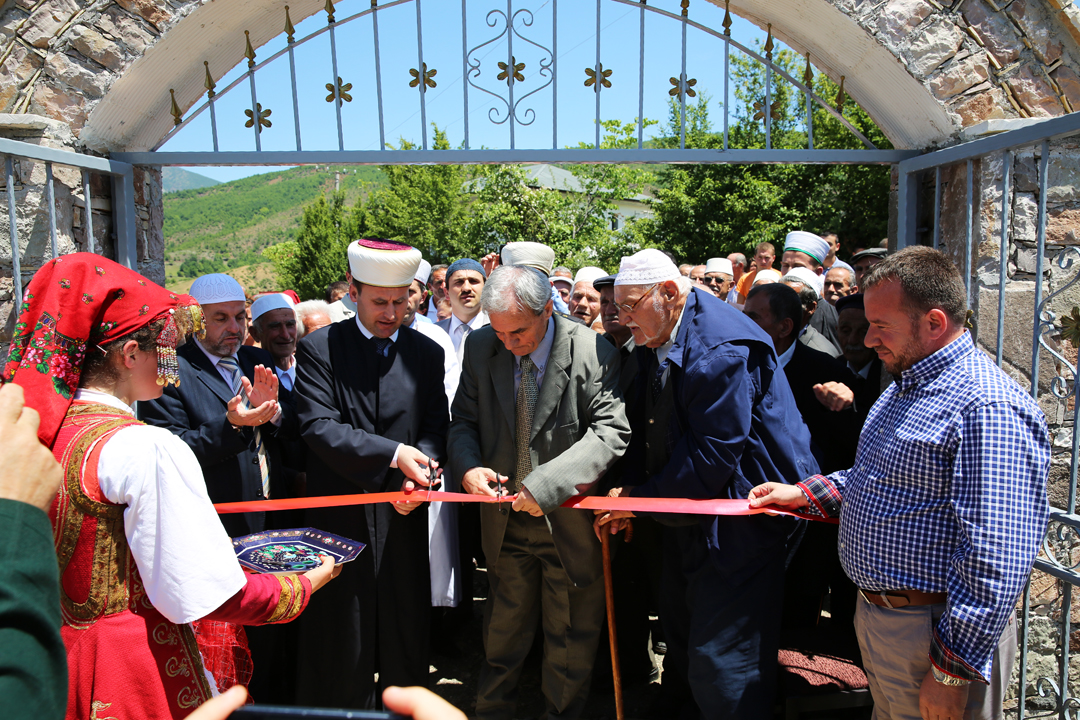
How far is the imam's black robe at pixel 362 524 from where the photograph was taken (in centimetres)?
329

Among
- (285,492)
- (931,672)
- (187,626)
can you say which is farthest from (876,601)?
(285,492)

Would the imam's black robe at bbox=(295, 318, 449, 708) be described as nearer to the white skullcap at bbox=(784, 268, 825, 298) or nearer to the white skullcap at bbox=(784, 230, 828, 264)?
the white skullcap at bbox=(784, 268, 825, 298)

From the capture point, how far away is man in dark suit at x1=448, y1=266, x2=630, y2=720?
323cm

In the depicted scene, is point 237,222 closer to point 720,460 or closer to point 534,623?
point 534,623

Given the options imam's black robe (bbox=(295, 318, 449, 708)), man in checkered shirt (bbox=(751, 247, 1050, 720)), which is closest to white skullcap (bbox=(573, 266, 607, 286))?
imam's black robe (bbox=(295, 318, 449, 708))

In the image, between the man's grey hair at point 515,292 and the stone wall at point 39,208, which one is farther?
the stone wall at point 39,208

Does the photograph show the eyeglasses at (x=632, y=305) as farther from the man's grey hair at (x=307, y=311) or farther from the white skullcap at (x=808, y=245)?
the white skullcap at (x=808, y=245)

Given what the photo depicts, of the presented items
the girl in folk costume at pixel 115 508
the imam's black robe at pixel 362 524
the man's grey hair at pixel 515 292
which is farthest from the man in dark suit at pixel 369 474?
the girl in folk costume at pixel 115 508

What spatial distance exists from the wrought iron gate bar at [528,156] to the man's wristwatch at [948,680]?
2.78 m

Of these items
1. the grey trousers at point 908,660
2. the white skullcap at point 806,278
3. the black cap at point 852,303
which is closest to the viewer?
the grey trousers at point 908,660

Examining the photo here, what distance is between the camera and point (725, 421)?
2.85m

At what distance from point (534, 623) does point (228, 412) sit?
1765 millimetres

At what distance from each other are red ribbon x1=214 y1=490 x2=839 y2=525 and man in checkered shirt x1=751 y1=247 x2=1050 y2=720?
464 mm

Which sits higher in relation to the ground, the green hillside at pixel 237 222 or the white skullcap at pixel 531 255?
the green hillside at pixel 237 222
